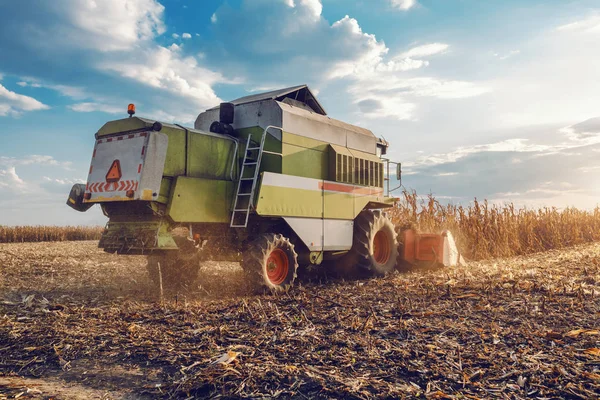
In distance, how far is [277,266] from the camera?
909 centimetres

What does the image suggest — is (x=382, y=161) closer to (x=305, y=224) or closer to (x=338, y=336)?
(x=305, y=224)

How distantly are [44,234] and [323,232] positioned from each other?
25120mm

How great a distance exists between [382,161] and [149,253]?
260 inches

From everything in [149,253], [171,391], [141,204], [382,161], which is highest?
[382,161]

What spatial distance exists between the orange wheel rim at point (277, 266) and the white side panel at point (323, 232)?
2.05 ft

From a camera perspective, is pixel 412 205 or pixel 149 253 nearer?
pixel 149 253

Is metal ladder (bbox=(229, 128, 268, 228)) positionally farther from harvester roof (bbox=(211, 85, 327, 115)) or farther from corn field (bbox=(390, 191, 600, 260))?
corn field (bbox=(390, 191, 600, 260))

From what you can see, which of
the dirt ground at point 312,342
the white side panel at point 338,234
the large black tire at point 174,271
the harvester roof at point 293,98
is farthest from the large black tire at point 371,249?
the large black tire at point 174,271

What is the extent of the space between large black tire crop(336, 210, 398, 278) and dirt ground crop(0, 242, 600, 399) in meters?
1.65

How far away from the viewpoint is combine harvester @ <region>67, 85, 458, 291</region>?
27.0ft

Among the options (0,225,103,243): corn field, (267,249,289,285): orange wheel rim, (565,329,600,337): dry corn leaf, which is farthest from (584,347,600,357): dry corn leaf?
(0,225,103,243): corn field

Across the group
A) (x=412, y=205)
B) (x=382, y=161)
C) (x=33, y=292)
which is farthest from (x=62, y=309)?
(x=412, y=205)

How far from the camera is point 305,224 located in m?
9.84

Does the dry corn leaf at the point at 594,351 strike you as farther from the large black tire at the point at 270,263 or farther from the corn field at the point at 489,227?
the corn field at the point at 489,227
